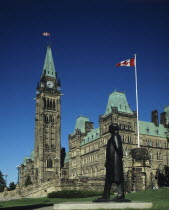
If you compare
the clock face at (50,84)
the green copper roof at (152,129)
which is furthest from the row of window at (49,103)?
the green copper roof at (152,129)

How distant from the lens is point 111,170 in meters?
16.5

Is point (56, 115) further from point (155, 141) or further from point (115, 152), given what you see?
point (115, 152)

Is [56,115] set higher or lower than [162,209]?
higher

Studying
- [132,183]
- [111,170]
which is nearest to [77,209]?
[111,170]

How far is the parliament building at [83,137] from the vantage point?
8162 centimetres

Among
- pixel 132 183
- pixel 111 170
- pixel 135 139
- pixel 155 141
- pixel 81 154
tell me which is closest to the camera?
pixel 111 170

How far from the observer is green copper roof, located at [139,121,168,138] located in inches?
3523

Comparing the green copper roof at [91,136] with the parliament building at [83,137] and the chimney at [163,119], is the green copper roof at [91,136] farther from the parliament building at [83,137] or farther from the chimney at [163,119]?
the chimney at [163,119]

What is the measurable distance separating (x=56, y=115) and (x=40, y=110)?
5692mm

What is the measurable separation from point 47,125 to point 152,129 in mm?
32798

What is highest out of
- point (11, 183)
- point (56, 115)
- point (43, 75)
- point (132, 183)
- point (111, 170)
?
point (43, 75)

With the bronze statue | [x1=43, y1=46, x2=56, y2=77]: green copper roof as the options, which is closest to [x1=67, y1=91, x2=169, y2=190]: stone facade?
[x1=43, y1=46, x2=56, y2=77]: green copper roof

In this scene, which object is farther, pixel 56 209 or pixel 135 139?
pixel 135 139

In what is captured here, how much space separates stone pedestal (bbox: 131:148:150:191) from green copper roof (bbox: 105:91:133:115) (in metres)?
47.8
